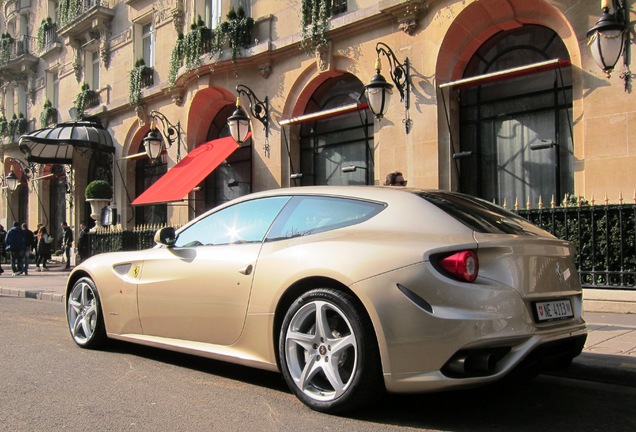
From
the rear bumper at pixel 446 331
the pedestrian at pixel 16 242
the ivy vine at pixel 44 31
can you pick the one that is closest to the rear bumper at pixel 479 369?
the rear bumper at pixel 446 331

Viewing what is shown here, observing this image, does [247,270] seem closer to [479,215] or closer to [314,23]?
[479,215]

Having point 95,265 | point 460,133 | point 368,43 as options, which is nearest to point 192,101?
point 368,43

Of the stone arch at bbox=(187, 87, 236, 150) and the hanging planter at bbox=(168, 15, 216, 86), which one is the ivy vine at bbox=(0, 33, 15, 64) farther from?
the stone arch at bbox=(187, 87, 236, 150)

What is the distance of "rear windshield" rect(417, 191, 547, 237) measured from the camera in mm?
3764

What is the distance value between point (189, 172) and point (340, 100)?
180 inches

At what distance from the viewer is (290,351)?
12.8ft

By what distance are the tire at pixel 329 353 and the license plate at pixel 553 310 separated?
102 centimetres

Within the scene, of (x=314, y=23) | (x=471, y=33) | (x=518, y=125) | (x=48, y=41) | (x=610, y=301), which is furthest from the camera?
(x=48, y=41)

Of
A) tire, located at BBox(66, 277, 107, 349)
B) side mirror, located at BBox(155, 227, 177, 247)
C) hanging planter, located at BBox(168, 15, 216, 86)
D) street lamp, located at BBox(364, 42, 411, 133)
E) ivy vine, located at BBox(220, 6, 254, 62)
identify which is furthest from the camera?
hanging planter, located at BBox(168, 15, 216, 86)

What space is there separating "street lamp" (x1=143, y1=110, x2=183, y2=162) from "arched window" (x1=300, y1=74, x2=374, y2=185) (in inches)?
172

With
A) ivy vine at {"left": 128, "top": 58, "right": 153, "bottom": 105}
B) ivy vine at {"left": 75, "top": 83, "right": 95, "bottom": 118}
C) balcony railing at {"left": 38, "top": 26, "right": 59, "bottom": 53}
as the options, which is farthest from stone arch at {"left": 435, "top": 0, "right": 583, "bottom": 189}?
balcony railing at {"left": 38, "top": 26, "right": 59, "bottom": 53}

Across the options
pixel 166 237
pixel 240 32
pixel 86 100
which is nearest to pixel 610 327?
pixel 166 237

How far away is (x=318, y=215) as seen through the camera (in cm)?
422

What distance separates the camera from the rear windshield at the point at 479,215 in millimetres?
3764
